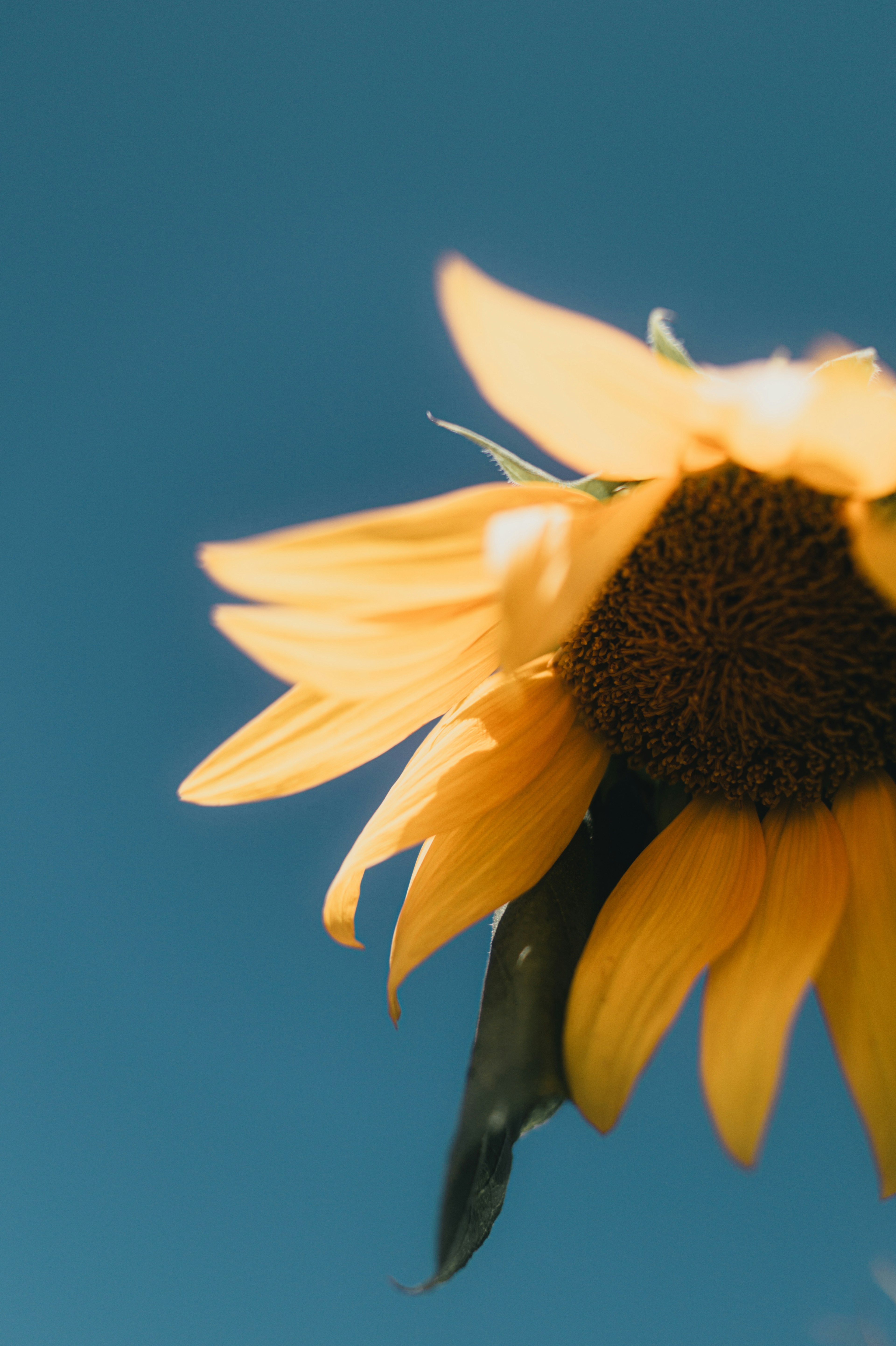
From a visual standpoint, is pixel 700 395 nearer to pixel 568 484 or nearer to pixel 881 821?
pixel 568 484

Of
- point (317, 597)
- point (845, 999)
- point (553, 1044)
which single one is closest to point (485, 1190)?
point (553, 1044)

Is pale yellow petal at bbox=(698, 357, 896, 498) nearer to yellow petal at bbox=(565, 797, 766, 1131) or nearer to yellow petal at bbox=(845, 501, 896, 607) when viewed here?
yellow petal at bbox=(845, 501, 896, 607)

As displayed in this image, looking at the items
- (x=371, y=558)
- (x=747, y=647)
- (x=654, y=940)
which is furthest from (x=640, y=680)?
(x=371, y=558)

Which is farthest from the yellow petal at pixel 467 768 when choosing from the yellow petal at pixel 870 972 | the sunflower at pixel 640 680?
the yellow petal at pixel 870 972

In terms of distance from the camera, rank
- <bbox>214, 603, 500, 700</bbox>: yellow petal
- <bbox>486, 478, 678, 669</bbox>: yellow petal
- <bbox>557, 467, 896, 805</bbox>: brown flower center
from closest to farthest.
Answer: <bbox>486, 478, 678, 669</bbox>: yellow petal
<bbox>214, 603, 500, 700</bbox>: yellow petal
<bbox>557, 467, 896, 805</bbox>: brown flower center

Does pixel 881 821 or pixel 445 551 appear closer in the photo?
pixel 445 551

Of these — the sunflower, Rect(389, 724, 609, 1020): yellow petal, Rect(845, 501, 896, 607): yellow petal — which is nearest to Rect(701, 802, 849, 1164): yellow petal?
Answer: the sunflower

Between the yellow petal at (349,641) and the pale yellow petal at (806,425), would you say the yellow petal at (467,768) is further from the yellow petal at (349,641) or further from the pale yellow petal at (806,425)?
the pale yellow petal at (806,425)
